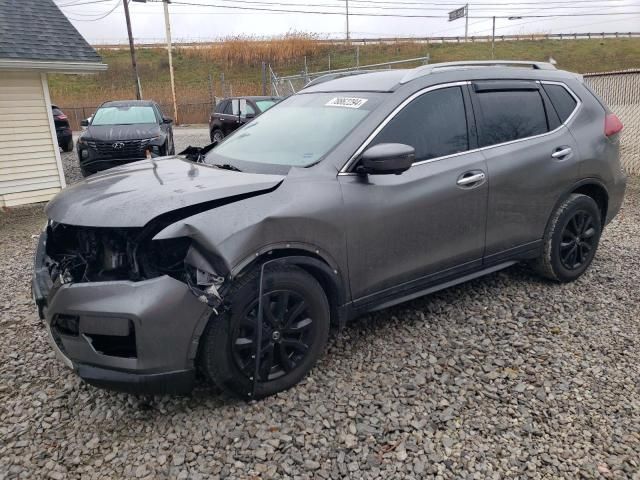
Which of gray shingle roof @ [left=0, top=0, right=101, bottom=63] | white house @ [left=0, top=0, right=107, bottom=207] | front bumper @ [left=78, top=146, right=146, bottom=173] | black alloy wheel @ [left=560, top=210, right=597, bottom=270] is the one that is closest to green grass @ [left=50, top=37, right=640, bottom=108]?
gray shingle roof @ [left=0, top=0, right=101, bottom=63]

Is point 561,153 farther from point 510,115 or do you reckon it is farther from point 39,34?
point 39,34

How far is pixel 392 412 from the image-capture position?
8.78ft

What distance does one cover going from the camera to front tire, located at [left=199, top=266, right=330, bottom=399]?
8.29 feet

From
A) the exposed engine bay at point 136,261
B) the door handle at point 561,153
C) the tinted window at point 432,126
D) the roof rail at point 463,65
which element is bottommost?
the exposed engine bay at point 136,261

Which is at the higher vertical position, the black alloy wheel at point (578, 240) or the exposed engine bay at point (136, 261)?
the exposed engine bay at point (136, 261)

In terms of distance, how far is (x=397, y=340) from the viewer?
3381mm

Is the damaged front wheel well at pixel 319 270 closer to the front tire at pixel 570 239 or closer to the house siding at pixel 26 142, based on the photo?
the front tire at pixel 570 239

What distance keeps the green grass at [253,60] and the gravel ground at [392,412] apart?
116 feet

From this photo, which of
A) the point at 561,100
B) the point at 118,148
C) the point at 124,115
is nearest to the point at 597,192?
the point at 561,100

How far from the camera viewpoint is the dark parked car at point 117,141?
31.8 ft

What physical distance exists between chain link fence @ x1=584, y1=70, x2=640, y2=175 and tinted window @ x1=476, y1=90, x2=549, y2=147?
6236 mm

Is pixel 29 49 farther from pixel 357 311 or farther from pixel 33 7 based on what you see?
pixel 357 311

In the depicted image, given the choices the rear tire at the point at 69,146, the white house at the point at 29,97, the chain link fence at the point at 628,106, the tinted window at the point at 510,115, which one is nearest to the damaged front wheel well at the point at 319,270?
the tinted window at the point at 510,115

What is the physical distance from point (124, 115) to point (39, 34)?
91.8 inches
